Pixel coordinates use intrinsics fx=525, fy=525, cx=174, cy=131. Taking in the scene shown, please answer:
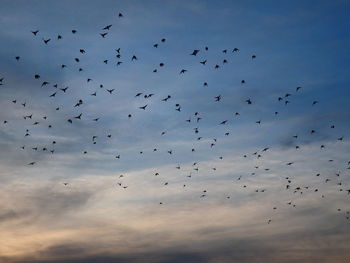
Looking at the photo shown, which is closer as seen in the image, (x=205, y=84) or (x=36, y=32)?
(x=36, y=32)

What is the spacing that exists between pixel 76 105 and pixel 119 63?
6.86m

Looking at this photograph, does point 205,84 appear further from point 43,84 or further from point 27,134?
point 27,134

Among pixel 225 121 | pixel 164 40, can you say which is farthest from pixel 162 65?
pixel 225 121

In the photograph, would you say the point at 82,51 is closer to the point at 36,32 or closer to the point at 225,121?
the point at 36,32

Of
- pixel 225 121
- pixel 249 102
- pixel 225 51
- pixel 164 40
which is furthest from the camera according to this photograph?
pixel 225 121

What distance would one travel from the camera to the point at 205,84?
60.8m

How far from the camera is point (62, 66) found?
2347 inches

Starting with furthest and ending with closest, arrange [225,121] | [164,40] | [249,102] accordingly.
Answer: [225,121] < [249,102] < [164,40]

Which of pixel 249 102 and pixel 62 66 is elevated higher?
pixel 62 66

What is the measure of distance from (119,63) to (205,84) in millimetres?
10193

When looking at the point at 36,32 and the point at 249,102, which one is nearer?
the point at 36,32

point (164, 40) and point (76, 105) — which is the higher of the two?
point (164, 40)

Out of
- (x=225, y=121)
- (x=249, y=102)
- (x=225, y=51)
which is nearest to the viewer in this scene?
(x=225, y=51)

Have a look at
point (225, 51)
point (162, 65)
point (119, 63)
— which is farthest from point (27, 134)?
point (225, 51)
